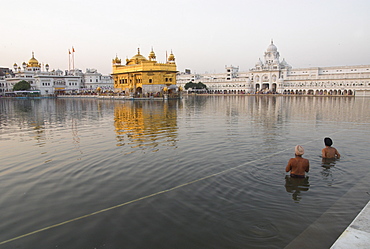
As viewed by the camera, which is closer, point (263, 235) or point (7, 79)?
point (263, 235)

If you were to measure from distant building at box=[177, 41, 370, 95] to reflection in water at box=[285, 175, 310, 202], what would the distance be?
74338mm

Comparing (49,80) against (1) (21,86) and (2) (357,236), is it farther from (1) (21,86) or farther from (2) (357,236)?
(2) (357,236)

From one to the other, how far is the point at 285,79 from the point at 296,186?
3540 inches

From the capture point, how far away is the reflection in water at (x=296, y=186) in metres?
6.26

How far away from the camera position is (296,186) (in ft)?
22.1

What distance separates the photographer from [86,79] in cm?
10281

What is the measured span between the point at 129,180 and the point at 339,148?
8.27 metres

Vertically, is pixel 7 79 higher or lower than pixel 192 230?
higher

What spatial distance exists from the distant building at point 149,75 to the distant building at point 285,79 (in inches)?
1576

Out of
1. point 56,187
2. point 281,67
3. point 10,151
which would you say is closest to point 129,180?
point 56,187

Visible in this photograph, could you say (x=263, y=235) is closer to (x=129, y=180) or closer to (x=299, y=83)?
(x=129, y=180)

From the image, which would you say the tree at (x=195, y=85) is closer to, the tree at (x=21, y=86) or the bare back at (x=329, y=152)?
the tree at (x=21, y=86)

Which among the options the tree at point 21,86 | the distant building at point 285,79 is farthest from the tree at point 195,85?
the tree at point 21,86

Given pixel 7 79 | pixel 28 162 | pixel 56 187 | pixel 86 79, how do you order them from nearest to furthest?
pixel 56 187
pixel 28 162
pixel 7 79
pixel 86 79
